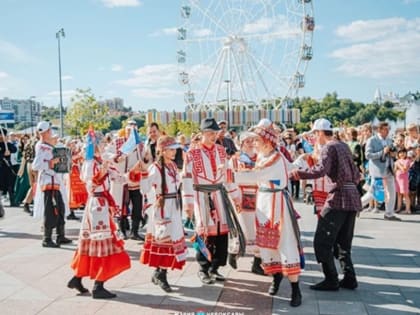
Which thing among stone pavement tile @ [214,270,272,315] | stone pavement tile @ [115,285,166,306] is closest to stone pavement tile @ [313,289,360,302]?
stone pavement tile @ [214,270,272,315]

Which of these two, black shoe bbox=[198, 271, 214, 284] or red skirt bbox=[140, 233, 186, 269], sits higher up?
red skirt bbox=[140, 233, 186, 269]

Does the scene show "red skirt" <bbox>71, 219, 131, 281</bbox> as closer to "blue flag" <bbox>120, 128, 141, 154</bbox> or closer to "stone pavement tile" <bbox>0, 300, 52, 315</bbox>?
"stone pavement tile" <bbox>0, 300, 52, 315</bbox>

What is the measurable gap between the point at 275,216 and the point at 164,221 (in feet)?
3.83

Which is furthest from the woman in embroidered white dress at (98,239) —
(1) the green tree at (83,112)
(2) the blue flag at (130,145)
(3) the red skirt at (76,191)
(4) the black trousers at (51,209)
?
(1) the green tree at (83,112)

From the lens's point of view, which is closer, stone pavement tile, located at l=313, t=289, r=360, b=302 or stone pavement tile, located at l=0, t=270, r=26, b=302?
stone pavement tile, located at l=313, t=289, r=360, b=302

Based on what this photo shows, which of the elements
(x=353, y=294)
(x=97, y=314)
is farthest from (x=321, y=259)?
(x=97, y=314)

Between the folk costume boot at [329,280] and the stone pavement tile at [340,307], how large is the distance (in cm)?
31

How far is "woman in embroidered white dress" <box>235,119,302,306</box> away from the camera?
14.9 feet

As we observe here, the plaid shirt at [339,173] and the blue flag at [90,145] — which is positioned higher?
the blue flag at [90,145]

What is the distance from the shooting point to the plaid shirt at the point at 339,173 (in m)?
4.79

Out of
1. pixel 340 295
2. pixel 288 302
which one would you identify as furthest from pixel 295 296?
pixel 340 295

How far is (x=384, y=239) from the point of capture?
746 cm

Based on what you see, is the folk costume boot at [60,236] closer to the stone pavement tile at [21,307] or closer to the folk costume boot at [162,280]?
the stone pavement tile at [21,307]

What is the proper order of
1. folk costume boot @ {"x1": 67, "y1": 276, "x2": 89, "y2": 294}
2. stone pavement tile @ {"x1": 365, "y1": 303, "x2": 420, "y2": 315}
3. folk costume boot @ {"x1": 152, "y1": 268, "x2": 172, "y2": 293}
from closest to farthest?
stone pavement tile @ {"x1": 365, "y1": 303, "x2": 420, "y2": 315}
folk costume boot @ {"x1": 67, "y1": 276, "x2": 89, "y2": 294}
folk costume boot @ {"x1": 152, "y1": 268, "x2": 172, "y2": 293}
